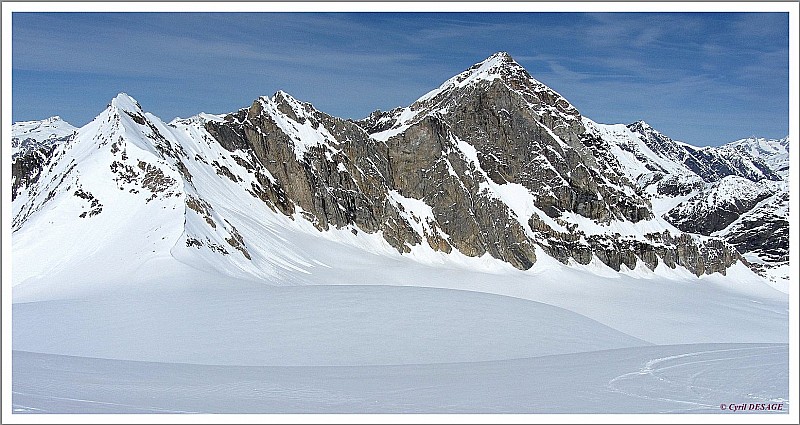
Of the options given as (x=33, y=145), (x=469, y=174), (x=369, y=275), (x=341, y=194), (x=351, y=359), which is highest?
(x=33, y=145)

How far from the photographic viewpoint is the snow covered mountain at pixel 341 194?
41438 mm

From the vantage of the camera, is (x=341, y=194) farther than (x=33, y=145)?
No

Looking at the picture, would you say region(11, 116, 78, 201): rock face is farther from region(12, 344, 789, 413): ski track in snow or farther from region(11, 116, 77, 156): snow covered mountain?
region(12, 344, 789, 413): ski track in snow

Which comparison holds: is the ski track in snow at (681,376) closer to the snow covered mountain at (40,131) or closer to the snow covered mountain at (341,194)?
the snow covered mountain at (341,194)

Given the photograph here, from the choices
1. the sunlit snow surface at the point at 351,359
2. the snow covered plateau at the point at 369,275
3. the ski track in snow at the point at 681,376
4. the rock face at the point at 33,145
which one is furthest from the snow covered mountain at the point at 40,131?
the ski track in snow at the point at 681,376

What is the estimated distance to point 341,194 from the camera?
8275cm

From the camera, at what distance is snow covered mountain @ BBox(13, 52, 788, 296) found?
136ft

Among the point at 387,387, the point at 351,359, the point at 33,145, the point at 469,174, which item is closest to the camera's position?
the point at 387,387

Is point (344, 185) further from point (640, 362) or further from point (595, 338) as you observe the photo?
point (640, 362)

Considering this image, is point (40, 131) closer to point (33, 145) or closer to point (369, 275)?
point (33, 145)

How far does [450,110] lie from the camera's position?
113 meters

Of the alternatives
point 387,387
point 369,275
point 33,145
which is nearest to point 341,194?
point 369,275

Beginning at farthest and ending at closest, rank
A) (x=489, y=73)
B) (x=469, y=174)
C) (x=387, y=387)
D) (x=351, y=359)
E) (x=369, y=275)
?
(x=489, y=73)
(x=469, y=174)
(x=369, y=275)
(x=351, y=359)
(x=387, y=387)

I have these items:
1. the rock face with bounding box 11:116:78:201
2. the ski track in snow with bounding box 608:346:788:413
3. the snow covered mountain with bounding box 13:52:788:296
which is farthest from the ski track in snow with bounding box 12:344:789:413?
the rock face with bounding box 11:116:78:201
